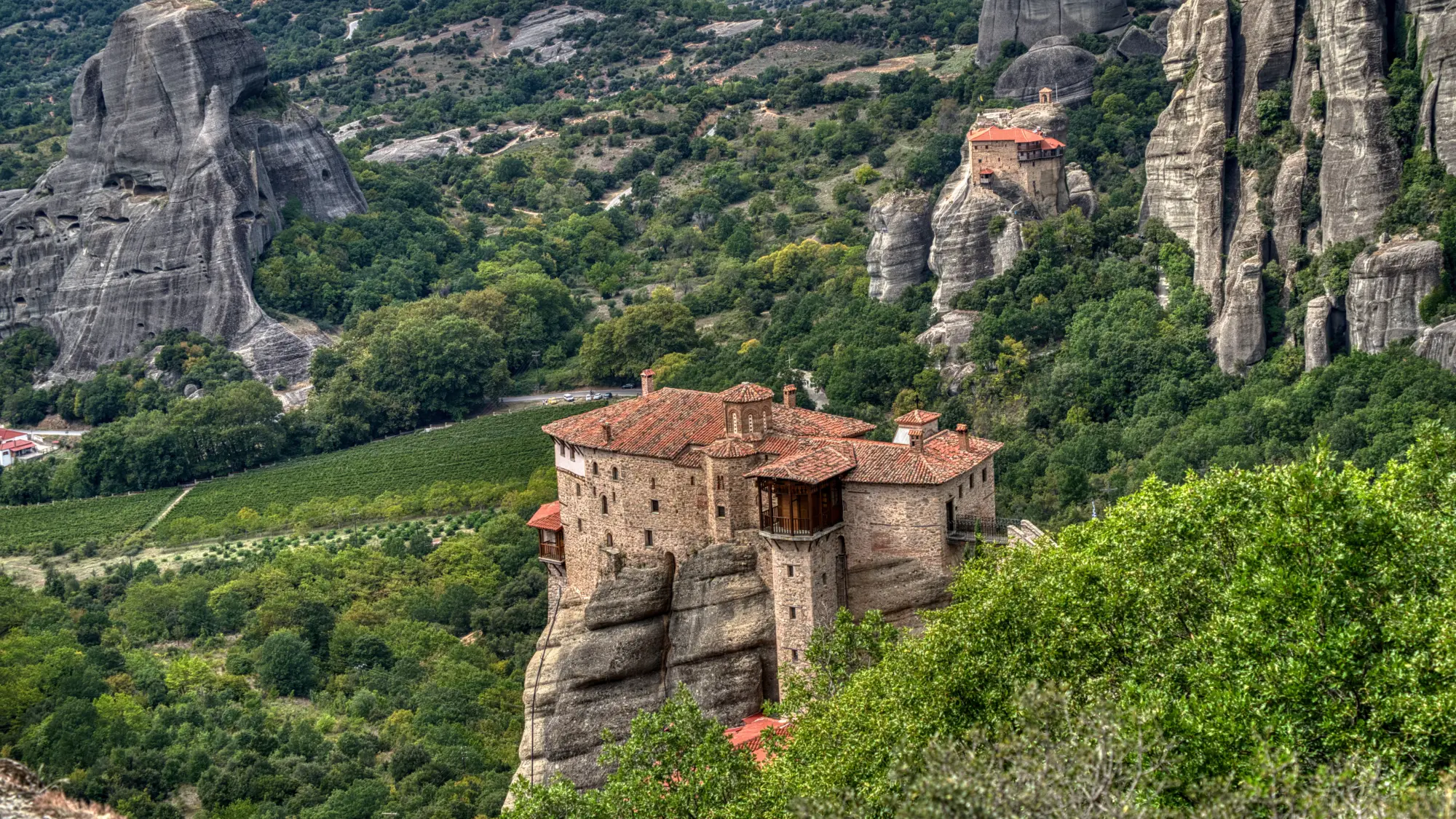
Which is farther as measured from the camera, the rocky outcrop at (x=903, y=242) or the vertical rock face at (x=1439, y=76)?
the rocky outcrop at (x=903, y=242)

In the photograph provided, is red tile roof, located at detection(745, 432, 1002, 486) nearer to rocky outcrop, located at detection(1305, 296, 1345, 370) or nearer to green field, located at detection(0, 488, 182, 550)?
rocky outcrop, located at detection(1305, 296, 1345, 370)

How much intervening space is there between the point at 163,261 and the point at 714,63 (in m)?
52.7

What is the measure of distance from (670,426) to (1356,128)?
27.5 metres

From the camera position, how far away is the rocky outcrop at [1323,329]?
6222 centimetres

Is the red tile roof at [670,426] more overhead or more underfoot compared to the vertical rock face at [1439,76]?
more underfoot

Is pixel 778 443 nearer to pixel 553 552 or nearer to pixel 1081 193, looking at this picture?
pixel 553 552

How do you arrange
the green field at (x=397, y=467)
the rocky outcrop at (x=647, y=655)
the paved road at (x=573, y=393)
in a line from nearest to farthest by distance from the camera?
the rocky outcrop at (x=647, y=655), the green field at (x=397, y=467), the paved road at (x=573, y=393)

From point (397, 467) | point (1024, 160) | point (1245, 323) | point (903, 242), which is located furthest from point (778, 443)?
point (397, 467)

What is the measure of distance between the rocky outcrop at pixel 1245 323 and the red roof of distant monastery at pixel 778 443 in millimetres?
19518

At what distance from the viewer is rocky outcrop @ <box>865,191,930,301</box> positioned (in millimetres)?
82938

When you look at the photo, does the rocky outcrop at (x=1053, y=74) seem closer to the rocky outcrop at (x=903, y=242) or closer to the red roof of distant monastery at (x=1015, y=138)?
the red roof of distant monastery at (x=1015, y=138)

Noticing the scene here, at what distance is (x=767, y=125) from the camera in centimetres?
12669

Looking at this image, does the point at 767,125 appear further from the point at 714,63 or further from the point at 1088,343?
the point at 1088,343

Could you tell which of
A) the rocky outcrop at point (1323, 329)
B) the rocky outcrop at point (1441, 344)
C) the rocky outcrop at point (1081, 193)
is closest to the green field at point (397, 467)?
the rocky outcrop at point (1081, 193)
